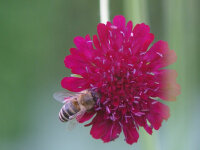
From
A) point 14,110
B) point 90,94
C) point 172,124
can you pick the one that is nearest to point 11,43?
point 14,110

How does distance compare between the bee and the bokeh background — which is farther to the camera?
the bokeh background

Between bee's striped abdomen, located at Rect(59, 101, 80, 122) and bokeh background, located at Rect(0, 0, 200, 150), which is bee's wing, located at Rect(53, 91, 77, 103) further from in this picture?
bokeh background, located at Rect(0, 0, 200, 150)

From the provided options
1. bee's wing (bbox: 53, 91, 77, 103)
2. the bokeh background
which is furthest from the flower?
the bokeh background

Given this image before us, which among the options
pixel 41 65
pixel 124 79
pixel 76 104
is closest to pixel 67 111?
pixel 76 104

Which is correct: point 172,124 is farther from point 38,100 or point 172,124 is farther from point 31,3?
point 31,3

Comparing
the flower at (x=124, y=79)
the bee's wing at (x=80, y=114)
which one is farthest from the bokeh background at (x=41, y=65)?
the bee's wing at (x=80, y=114)
